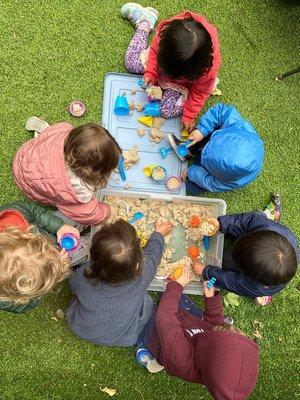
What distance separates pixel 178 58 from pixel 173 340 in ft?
3.98

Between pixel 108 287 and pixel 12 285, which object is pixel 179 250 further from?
pixel 12 285

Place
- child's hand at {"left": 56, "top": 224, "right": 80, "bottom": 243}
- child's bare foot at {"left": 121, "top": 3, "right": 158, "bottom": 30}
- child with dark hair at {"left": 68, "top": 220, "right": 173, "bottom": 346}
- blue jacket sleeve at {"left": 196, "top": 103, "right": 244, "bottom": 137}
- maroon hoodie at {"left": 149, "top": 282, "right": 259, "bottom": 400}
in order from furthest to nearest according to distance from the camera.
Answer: child's bare foot at {"left": 121, "top": 3, "right": 158, "bottom": 30}
blue jacket sleeve at {"left": 196, "top": 103, "right": 244, "bottom": 137}
child's hand at {"left": 56, "top": 224, "right": 80, "bottom": 243}
child with dark hair at {"left": 68, "top": 220, "right": 173, "bottom": 346}
maroon hoodie at {"left": 149, "top": 282, "right": 259, "bottom": 400}

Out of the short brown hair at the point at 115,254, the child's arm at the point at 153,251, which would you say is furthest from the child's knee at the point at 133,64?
the short brown hair at the point at 115,254

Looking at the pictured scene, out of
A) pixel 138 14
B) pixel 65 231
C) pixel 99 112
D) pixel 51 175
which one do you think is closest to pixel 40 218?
pixel 65 231

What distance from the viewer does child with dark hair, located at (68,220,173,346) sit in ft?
5.53

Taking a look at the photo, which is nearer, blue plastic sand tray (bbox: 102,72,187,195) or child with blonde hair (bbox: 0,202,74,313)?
child with blonde hair (bbox: 0,202,74,313)

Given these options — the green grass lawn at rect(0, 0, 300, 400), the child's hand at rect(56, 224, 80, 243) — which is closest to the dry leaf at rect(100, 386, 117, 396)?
the green grass lawn at rect(0, 0, 300, 400)

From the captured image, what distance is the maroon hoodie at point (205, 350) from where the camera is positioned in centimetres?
157

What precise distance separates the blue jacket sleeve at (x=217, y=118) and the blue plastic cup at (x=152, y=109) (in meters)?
0.25

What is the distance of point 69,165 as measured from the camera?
1.78m

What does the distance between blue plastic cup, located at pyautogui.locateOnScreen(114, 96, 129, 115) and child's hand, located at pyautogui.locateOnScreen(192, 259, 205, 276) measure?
890mm

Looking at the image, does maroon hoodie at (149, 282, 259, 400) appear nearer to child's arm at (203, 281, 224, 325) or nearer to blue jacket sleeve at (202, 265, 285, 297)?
child's arm at (203, 281, 224, 325)

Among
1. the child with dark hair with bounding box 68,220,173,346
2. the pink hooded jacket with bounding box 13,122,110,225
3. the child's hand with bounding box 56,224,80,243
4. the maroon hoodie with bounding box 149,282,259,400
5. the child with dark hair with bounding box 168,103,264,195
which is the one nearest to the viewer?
the maroon hoodie with bounding box 149,282,259,400

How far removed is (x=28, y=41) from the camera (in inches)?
94.1
